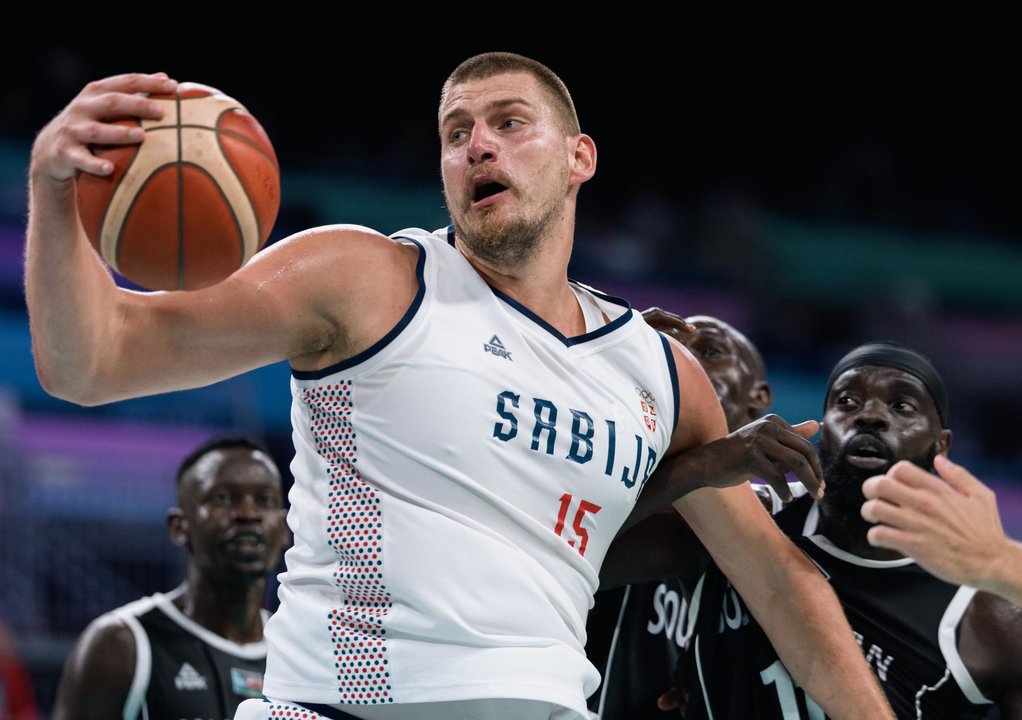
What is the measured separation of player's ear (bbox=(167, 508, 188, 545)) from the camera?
6.40 meters

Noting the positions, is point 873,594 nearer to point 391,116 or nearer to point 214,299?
point 214,299

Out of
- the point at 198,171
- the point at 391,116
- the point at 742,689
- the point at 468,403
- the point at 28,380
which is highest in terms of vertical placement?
the point at 391,116

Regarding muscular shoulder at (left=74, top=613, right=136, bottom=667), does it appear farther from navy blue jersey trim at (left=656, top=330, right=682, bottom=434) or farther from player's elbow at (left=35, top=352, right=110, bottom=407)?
player's elbow at (left=35, top=352, right=110, bottom=407)

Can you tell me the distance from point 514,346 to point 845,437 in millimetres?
1652

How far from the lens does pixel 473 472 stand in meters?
3.43

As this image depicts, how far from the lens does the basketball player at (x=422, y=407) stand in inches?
118

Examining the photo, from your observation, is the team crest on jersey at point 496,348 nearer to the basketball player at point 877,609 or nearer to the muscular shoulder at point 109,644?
the basketball player at point 877,609

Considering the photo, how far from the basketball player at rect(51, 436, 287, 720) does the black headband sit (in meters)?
2.82

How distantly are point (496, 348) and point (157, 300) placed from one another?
0.94 m

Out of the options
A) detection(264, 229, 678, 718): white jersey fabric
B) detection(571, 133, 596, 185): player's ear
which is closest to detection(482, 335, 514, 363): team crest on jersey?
detection(264, 229, 678, 718): white jersey fabric

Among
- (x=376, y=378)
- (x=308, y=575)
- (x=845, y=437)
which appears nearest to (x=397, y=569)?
(x=308, y=575)

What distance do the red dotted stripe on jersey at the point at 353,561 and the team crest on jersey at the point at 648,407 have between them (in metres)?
0.92

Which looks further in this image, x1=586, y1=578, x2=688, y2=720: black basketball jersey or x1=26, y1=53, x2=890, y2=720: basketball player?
x1=586, y1=578, x2=688, y2=720: black basketball jersey

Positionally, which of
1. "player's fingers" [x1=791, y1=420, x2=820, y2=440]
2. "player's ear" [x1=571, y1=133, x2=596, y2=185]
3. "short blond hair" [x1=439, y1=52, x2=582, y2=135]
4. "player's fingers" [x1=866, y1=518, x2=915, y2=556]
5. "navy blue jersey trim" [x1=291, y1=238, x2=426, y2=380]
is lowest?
"player's fingers" [x1=866, y1=518, x2=915, y2=556]
